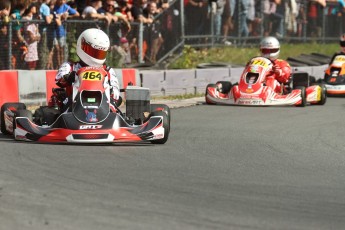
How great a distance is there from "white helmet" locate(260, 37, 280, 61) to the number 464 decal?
22.1 feet

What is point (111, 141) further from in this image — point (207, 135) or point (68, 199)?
point (68, 199)

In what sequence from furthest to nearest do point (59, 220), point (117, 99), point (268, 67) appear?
1. point (268, 67)
2. point (117, 99)
3. point (59, 220)

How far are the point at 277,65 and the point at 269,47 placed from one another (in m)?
0.54

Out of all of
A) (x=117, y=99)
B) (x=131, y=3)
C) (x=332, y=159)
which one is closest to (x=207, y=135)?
(x=117, y=99)

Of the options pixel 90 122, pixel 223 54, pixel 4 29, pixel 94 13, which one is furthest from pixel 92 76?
pixel 223 54

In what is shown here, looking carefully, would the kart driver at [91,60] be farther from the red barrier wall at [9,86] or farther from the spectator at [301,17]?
the spectator at [301,17]

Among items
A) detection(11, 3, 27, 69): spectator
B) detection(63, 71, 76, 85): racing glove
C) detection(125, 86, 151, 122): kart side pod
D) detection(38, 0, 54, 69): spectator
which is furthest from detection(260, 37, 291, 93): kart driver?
detection(63, 71, 76, 85): racing glove

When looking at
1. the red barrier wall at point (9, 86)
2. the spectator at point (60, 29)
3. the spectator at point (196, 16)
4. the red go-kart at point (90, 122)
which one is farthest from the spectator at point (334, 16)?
the red go-kart at point (90, 122)

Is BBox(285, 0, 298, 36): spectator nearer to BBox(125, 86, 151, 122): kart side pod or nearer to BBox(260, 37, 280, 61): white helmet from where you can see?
BBox(260, 37, 280, 61): white helmet

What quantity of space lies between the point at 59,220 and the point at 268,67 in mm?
10518

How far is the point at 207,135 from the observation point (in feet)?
40.3

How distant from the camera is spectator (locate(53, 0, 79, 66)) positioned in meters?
17.1

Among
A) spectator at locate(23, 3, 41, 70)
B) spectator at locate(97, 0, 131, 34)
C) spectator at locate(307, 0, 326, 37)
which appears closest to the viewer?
spectator at locate(23, 3, 41, 70)

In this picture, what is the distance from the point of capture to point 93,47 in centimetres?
1153
